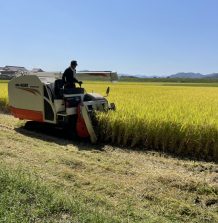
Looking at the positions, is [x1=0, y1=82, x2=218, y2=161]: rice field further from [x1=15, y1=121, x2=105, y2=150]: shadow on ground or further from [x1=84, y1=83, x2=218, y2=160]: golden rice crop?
[x1=15, y1=121, x2=105, y2=150]: shadow on ground

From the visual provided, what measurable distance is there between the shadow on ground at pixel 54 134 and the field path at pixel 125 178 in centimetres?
13

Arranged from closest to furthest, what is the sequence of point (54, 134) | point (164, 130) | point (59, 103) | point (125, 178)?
point (125, 178), point (164, 130), point (59, 103), point (54, 134)

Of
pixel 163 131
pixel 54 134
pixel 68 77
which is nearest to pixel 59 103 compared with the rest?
pixel 68 77

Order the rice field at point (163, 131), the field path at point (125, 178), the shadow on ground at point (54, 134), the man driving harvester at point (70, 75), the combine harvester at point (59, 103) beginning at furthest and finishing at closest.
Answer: the man driving harvester at point (70, 75)
the combine harvester at point (59, 103)
the shadow on ground at point (54, 134)
the rice field at point (163, 131)
the field path at point (125, 178)

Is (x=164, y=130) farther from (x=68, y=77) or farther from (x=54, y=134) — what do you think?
(x=54, y=134)

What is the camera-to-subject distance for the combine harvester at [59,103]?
37.0 ft

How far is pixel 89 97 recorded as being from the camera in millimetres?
11992

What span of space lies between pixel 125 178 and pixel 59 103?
15.2 ft

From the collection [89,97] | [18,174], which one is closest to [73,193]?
[18,174]

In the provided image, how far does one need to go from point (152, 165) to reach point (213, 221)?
3.40 meters

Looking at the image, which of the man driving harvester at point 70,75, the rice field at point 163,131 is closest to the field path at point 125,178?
the rice field at point 163,131

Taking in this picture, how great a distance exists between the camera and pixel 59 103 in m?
11.6

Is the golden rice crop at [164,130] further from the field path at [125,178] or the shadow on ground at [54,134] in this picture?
the shadow on ground at [54,134]

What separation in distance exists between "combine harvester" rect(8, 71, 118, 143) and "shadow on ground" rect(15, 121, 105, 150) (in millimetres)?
209
